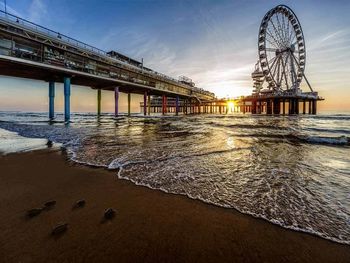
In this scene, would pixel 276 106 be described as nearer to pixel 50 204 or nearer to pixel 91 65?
pixel 91 65

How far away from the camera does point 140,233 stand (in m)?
1.61

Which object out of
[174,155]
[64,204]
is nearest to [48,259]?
[64,204]

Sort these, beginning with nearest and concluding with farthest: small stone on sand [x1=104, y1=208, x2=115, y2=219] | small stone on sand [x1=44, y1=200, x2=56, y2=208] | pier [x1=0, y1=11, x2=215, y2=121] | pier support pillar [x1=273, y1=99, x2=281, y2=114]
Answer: small stone on sand [x1=104, y1=208, x2=115, y2=219]
small stone on sand [x1=44, y1=200, x2=56, y2=208]
pier [x1=0, y1=11, x2=215, y2=121]
pier support pillar [x1=273, y1=99, x2=281, y2=114]

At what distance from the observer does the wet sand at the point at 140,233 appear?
1.35m

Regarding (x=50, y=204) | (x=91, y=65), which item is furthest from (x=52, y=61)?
(x=50, y=204)

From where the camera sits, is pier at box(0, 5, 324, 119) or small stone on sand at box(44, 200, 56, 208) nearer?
small stone on sand at box(44, 200, 56, 208)

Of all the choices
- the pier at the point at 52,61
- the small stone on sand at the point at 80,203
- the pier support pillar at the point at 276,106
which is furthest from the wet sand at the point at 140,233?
the pier support pillar at the point at 276,106

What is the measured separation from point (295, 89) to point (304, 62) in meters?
6.08

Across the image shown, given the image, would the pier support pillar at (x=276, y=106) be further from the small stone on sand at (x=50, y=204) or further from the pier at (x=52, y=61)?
the small stone on sand at (x=50, y=204)

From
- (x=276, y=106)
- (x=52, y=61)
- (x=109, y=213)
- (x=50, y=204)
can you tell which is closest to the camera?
(x=109, y=213)

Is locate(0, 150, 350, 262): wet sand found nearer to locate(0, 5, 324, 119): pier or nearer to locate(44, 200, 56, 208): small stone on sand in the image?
locate(44, 200, 56, 208): small stone on sand

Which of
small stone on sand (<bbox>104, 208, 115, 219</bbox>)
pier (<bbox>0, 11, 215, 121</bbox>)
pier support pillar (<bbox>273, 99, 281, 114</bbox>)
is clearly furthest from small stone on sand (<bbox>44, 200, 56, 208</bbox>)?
pier support pillar (<bbox>273, 99, 281, 114</bbox>)

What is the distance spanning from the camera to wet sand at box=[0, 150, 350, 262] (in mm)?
1354

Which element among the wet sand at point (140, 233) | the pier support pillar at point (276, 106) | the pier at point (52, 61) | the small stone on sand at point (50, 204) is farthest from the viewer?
A: the pier support pillar at point (276, 106)
